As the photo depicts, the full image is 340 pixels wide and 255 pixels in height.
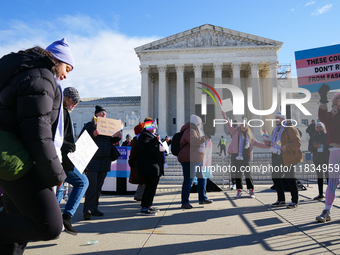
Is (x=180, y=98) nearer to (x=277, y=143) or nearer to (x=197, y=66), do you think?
(x=197, y=66)

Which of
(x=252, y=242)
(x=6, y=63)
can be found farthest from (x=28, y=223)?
(x=252, y=242)

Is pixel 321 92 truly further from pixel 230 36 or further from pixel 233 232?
pixel 230 36

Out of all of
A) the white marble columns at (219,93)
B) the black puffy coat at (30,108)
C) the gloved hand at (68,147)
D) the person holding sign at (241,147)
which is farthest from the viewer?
the white marble columns at (219,93)

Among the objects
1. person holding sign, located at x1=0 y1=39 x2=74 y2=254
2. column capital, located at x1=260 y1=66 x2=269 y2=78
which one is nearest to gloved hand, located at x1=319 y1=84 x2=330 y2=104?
person holding sign, located at x1=0 y1=39 x2=74 y2=254

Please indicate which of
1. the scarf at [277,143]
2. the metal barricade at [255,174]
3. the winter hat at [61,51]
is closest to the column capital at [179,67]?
the metal barricade at [255,174]

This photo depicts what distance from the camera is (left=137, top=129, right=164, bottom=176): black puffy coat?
18.6ft

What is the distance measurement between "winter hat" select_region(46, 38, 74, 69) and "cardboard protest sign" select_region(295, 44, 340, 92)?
477 centimetres

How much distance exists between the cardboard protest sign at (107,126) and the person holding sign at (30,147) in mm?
3140

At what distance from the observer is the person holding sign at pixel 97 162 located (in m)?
5.38

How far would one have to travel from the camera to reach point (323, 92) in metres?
5.08

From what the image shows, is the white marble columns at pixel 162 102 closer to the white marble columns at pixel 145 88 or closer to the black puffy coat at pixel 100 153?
the white marble columns at pixel 145 88

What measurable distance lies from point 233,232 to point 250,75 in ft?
117

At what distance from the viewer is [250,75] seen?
37438 millimetres

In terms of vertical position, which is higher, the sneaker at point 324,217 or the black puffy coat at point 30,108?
the black puffy coat at point 30,108
